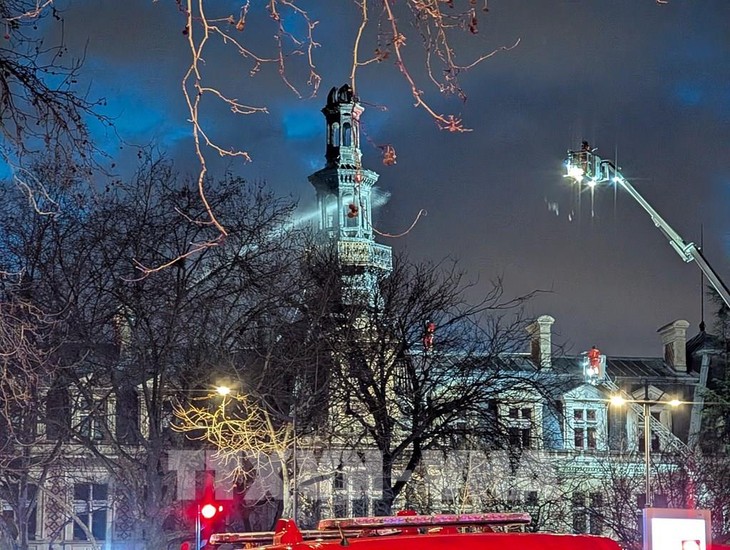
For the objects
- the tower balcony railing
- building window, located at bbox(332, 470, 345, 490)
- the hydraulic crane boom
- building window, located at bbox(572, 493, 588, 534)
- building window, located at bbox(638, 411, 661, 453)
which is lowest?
building window, located at bbox(572, 493, 588, 534)

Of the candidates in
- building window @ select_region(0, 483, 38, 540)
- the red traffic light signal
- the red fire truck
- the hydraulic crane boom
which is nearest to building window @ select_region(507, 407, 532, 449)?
building window @ select_region(0, 483, 38, 540)

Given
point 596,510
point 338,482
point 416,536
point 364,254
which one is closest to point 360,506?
point 338,482

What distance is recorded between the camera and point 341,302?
121ft

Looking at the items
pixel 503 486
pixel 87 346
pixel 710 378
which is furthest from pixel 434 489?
pixel 710 378

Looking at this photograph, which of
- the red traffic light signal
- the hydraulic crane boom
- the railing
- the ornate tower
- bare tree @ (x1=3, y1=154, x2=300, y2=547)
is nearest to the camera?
the hydraulic crane boom

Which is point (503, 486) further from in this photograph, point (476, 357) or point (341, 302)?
point (341, 302)

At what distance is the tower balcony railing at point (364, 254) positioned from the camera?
132ft

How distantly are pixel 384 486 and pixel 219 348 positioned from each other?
7862mm

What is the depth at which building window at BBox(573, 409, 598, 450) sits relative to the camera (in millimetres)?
47969

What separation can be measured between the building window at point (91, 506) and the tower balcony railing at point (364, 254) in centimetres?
1272

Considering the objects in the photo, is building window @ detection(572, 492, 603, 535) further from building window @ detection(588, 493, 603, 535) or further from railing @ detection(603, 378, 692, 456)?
railing @ detection(603, 378, 692, 456)

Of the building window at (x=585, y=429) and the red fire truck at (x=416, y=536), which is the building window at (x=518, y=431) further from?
the red fire truck at (x=416, y=536)

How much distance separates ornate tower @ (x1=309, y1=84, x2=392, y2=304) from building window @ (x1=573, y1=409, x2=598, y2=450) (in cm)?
1220

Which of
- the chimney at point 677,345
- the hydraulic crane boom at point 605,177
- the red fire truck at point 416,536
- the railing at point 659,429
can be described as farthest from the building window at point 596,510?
the red fire truck at point 416,536
